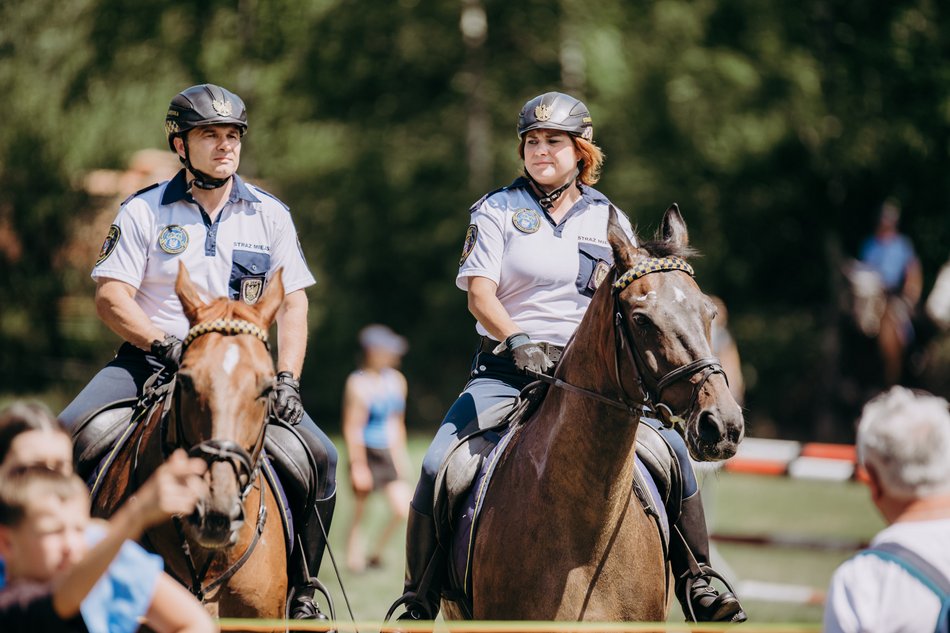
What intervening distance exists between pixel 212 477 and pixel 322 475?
1629 mm

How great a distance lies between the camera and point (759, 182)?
78.8ft

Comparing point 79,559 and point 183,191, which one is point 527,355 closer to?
point 183,191

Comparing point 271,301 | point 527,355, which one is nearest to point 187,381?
point 271,301

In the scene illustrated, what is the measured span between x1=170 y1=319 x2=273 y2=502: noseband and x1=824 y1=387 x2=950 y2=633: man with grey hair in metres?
2.25

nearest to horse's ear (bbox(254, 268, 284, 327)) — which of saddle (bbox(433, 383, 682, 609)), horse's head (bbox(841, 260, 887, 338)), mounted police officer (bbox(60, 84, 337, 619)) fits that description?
mounted police officer (bbox(60, 84, 337, 619))

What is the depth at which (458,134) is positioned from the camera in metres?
26.7

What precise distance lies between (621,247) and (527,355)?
74 cm

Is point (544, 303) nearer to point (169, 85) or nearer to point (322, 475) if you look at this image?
point (322, 475)

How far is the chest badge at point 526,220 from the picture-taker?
20.7 feet

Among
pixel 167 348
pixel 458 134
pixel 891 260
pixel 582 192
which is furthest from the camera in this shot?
pixel 458 134

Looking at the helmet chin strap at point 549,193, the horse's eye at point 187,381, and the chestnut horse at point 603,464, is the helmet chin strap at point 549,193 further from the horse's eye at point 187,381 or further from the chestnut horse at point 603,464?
the horse's eye at point 187,381

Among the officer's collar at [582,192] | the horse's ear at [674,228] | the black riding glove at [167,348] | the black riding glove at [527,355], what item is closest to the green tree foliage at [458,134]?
the officer's collar at [582,192]

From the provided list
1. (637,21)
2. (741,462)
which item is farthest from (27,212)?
(741,462)

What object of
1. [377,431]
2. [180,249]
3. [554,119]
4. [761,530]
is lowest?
[761,530]
